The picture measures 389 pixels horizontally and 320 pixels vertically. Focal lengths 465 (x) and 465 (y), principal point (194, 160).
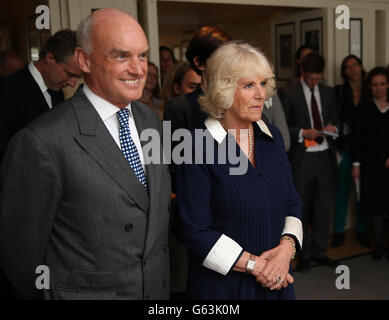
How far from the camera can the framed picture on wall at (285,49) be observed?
5723 millimetres

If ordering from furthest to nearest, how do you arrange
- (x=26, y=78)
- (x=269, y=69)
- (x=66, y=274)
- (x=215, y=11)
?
(x=215, y=11) < (x=26, y=78) < (x=269, y=69) < (x=66, y=274)

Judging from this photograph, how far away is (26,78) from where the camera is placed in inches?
102

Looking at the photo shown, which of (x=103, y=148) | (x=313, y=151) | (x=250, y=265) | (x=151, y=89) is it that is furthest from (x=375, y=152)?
A: (x=103, y=148)

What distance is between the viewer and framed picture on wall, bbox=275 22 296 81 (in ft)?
18.8

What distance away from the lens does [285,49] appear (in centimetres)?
587

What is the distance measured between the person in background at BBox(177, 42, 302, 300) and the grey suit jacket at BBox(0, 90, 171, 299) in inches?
8.3

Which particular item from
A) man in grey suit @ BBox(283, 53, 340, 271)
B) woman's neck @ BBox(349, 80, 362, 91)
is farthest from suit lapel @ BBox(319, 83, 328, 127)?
woman's neck @ BBox(349, 80, 362, 91)

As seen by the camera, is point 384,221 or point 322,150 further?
point 384,221

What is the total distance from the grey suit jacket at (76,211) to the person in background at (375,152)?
3.29 meters

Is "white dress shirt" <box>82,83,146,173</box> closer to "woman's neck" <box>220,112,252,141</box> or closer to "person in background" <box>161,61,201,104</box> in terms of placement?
"woman's neck" <box>220,112,252,141</box>

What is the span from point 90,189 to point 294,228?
90 cm

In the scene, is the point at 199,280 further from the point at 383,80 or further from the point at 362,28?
the point at 362,28

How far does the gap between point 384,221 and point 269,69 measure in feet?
10.8
